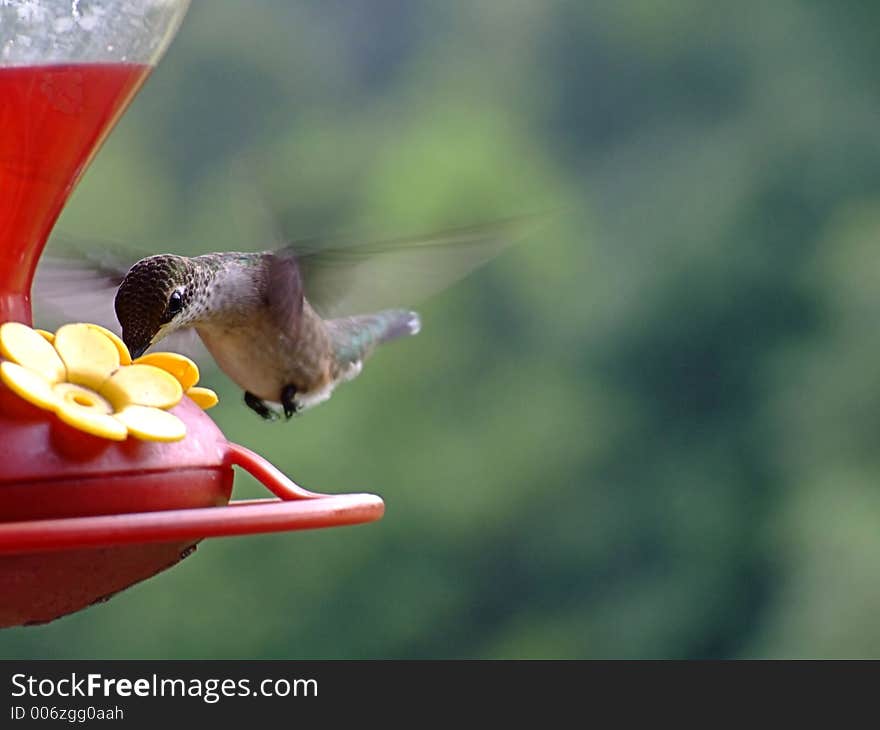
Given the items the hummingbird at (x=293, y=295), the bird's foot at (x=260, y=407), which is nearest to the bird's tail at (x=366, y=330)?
the hummingbird at (x=293, y=295)

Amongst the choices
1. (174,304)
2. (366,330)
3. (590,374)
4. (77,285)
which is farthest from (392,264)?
(590,374)

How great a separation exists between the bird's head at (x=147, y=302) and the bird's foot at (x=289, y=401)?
90 centimetres

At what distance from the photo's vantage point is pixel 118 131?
1283cm

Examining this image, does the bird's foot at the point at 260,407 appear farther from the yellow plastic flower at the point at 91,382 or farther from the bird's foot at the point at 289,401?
the yellow plastic flower at the point at 91,382

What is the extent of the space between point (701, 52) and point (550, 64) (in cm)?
140

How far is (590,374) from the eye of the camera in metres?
11.8

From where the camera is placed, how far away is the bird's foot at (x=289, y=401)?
375 cm

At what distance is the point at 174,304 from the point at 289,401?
966 millimetres

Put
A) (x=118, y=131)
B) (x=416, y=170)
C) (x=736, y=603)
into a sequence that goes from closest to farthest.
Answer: (x=416, y=170) < (x=736, y=603) < (x=118, y=131)

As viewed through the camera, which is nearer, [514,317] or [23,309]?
[23,309]

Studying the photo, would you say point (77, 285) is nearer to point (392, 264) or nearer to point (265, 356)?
point (265, 356)

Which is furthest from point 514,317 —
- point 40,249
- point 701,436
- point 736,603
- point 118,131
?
point 40,249

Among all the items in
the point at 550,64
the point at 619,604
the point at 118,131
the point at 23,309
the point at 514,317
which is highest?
the point at 550,64

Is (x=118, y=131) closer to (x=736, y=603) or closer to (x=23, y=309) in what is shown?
(x=736, y=603)
